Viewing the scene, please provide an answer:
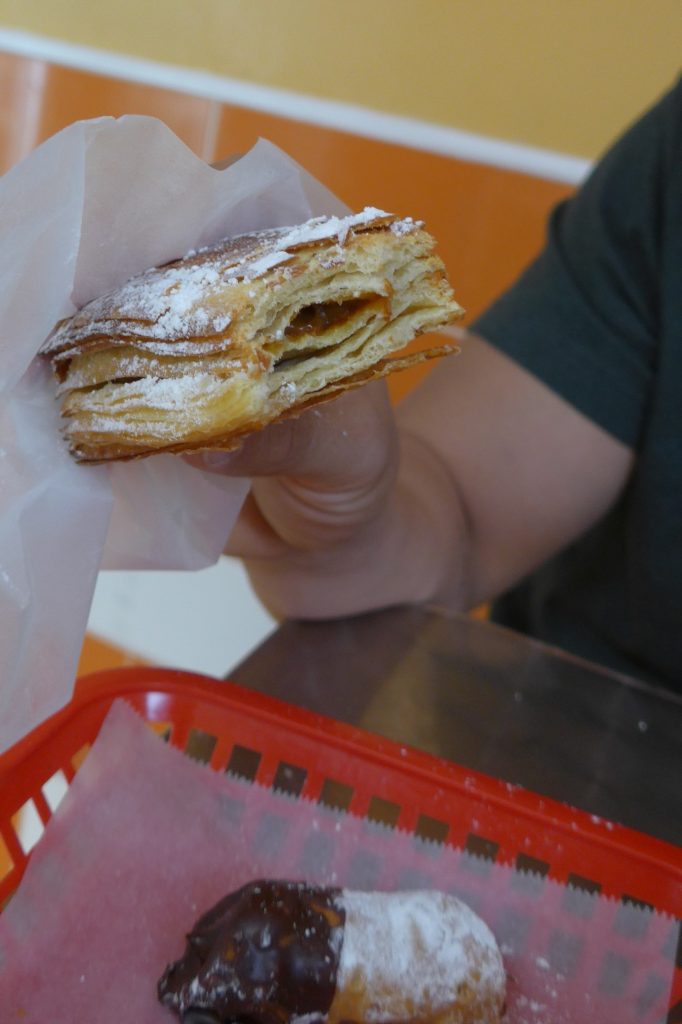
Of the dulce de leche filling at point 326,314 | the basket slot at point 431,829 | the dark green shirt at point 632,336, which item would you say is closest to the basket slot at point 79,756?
the basket slot at point 431,829

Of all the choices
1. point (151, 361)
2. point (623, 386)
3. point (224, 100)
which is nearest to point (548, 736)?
point (623, 386)

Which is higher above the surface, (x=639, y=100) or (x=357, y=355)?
(x=357, y=355)

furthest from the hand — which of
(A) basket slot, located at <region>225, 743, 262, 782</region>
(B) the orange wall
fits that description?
(B) the orange wall

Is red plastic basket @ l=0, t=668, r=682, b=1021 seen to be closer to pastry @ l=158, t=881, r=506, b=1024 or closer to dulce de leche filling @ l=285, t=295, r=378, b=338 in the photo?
pastry @ l=158, t=881, r=506, b=1024

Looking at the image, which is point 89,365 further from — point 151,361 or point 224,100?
point 224,100

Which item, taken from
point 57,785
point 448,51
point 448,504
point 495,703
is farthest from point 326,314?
point 448,51

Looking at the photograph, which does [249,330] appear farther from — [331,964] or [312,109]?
[312,109]
